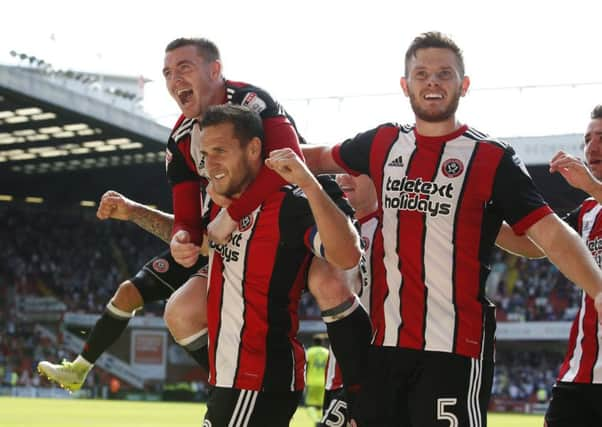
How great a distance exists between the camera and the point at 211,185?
192 inches

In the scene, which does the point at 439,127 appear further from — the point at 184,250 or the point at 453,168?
the point at 184,250

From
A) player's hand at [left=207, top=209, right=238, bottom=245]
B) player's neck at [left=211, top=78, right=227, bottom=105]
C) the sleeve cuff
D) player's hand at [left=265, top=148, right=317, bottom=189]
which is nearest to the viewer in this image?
player's hand at [left=265, top=148, right=317, bottom=189]

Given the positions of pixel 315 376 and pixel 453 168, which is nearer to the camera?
pixel 453 168

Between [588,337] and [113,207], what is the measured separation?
2.74 metres

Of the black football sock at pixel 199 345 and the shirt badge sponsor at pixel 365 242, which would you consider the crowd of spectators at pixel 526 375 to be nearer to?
the shirt badge sponsor at pixel 365 242

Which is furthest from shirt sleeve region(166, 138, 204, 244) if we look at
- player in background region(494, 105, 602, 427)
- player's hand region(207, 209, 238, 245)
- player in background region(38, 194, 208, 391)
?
player in background region(494, 105, 602, 427)

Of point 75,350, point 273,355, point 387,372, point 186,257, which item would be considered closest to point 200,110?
point 186,257

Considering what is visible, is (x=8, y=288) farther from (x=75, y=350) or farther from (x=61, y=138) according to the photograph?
(x=61, y=138)

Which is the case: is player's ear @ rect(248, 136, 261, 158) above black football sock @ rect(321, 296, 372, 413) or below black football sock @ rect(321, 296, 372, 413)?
above

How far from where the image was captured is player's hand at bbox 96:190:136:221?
5.50 metres

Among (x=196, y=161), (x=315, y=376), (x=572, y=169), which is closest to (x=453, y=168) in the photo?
(x=572, y=169)

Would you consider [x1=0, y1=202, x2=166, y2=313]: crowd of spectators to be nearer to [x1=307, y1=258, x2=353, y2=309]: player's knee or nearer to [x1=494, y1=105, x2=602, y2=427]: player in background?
[x1=494, y1=105, x2=602, y2=427]: player in background

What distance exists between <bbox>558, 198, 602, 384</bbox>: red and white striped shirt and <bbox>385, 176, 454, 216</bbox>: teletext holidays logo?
182 centimetres

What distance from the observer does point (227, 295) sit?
15.9 feet
